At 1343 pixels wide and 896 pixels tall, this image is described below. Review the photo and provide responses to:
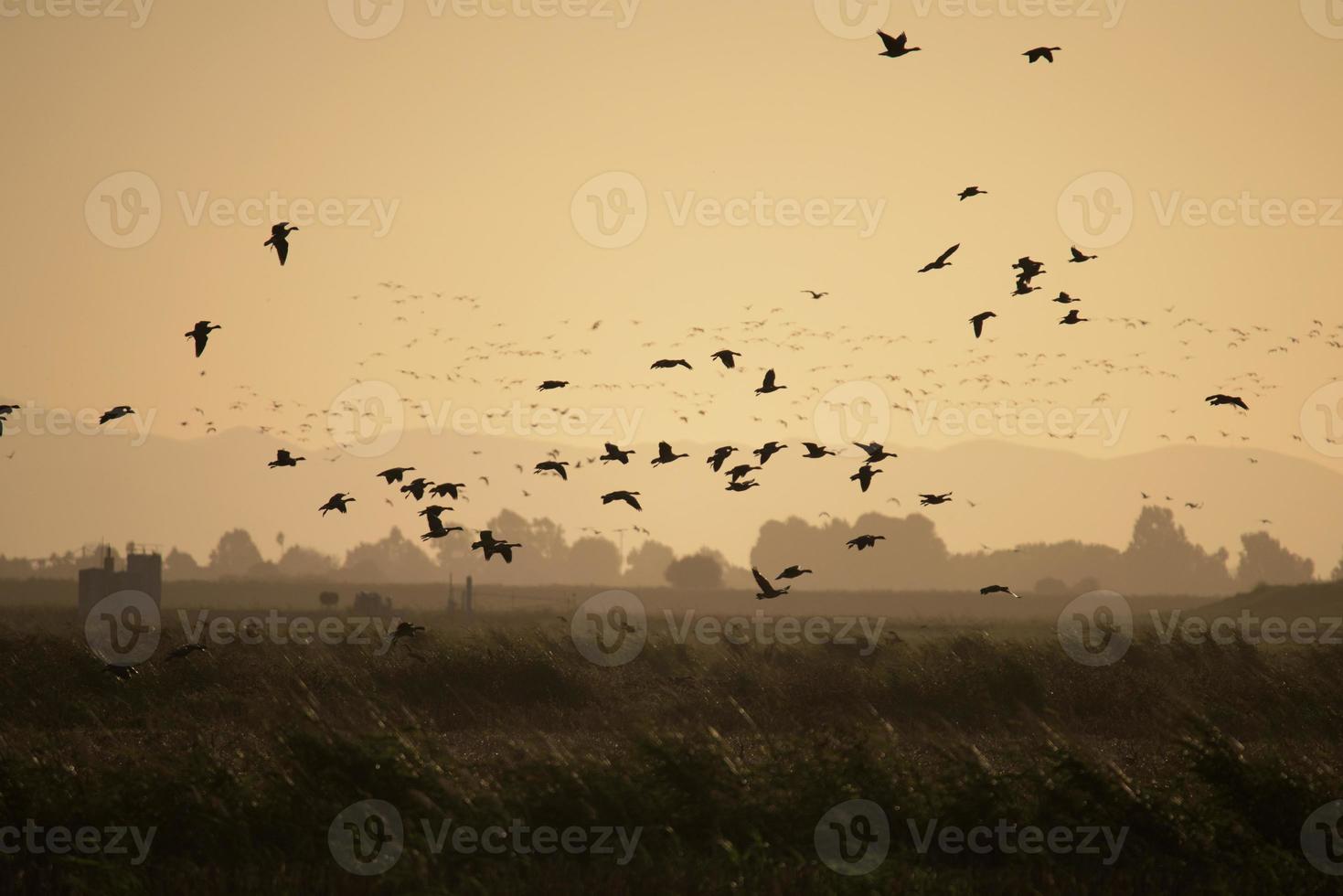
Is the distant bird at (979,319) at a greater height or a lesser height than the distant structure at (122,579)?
greater

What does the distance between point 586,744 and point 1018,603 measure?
528 feet

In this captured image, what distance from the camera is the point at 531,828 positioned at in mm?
15398

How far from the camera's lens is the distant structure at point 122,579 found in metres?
60.4

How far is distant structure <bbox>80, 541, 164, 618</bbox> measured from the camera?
6041 centimetres

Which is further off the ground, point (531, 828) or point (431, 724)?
point (531, 828)

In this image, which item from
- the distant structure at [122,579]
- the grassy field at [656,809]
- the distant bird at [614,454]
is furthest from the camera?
the distant structure at [122,579]

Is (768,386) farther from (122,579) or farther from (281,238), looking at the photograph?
(122,579)

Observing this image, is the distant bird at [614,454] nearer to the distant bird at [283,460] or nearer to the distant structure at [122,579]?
the distant bird at [283,460]

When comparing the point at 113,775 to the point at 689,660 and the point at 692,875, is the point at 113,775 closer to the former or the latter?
the point at 692,875

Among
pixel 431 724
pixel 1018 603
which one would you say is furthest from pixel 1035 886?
pixel 1018 603

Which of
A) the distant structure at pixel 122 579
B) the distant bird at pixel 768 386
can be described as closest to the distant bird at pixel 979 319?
the distant bird at pixel 768 386

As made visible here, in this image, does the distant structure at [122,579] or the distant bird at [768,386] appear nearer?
the distant bird at [768,386]

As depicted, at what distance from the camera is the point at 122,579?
61.8m

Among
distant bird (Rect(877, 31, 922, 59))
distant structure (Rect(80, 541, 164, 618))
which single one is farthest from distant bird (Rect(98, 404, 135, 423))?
distant structure (Rect(80, 541, 164, 618))
